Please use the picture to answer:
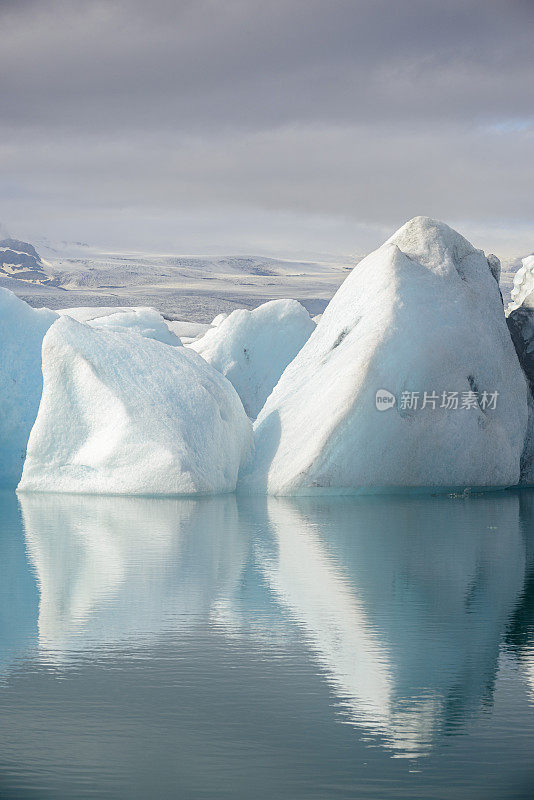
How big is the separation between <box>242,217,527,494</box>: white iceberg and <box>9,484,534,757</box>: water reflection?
123 centimetres

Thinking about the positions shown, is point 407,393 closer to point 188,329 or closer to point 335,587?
point 335,587

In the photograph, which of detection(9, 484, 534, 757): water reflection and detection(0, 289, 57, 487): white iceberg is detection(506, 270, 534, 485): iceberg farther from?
detection(0, 289, 57, 487): white iceberg

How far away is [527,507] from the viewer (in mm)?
14891

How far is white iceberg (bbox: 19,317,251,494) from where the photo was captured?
1473 centimetres

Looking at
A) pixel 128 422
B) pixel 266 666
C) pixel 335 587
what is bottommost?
pixel 335 587

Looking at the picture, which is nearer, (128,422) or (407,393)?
(128,422)

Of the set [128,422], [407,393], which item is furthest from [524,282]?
[128,422]

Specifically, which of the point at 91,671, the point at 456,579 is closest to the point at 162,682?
the point at 91,671

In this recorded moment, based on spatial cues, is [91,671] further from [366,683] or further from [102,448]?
[102,448]

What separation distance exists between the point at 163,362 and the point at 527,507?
20.2 ft

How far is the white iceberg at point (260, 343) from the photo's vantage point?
25.1 meters

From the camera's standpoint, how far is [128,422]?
14.8 m

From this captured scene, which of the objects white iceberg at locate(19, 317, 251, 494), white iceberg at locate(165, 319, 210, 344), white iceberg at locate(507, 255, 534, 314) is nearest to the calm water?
white iceberg at locate(19, 317, 251, 494)

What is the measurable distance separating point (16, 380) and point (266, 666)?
43.5 ft
